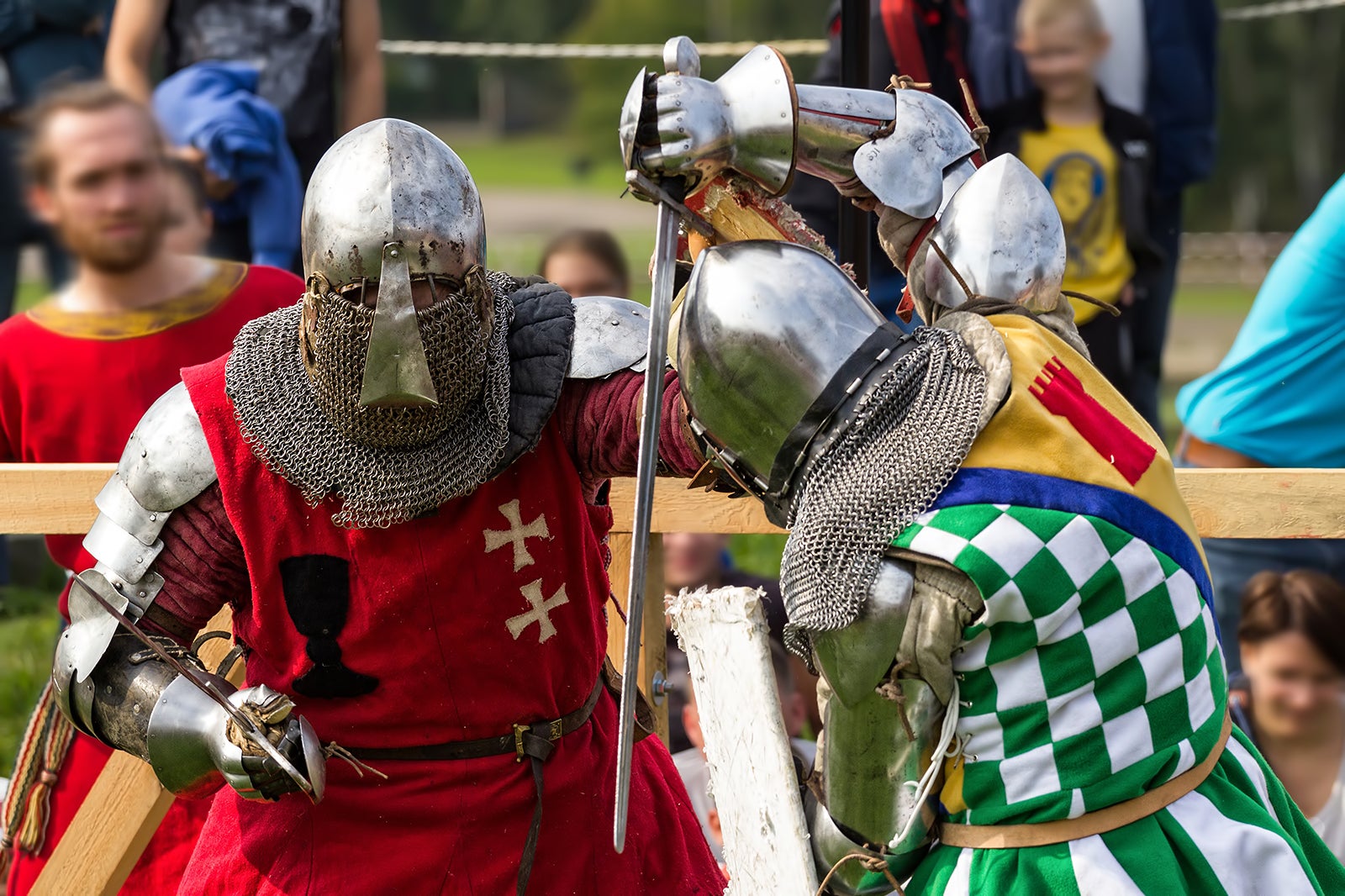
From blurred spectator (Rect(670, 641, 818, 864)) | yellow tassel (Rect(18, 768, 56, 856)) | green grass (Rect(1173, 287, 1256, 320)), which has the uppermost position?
yellow tassel (Rect(18, 768, 56, 856))

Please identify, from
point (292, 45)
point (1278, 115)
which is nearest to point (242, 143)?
point (292, 45)

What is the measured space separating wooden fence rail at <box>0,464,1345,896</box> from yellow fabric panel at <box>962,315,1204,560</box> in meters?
1.24

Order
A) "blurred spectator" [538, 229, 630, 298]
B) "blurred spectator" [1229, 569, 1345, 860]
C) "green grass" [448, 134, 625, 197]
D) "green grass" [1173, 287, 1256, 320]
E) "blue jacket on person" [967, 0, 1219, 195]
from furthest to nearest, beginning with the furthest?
"green grass" [448, 134, 625, 197]
"green grass" [1173, 287, 1256, 320]
"blue jacket on person" [967, 0, 1219, 195]
"blurred spectator" [538, 229, 630, 298]
"blurred spectator" [1229, 569, 1345, 860]

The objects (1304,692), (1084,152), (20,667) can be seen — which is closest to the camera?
(1304,692)

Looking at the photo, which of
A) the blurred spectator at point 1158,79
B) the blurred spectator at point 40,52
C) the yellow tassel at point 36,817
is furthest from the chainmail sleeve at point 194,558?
the blurred spectator at point 1158,79

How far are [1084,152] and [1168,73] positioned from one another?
45 centimetres

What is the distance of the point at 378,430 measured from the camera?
8.84 feet

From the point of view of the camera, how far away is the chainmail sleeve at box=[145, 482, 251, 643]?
2756 mm

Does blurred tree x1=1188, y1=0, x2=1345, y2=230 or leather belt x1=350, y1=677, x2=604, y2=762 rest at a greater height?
leather belt x1=350, y1=677, x2=604, y2=762

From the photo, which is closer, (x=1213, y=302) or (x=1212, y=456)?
(x=1212, y=456)

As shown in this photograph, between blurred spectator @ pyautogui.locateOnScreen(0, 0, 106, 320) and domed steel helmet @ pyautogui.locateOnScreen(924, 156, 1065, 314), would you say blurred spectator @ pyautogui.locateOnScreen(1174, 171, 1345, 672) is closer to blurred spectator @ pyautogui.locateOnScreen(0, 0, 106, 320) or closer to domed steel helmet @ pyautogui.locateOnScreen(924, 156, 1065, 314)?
domed steel helmet @ pyautogui.locateOnScreen(924, 156, 1065, 314)

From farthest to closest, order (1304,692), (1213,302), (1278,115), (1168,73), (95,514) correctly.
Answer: (1278,115)
(1213,302)
(1168,73)
(1304,692)
(95,514)

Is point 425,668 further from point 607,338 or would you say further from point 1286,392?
point 1286,392

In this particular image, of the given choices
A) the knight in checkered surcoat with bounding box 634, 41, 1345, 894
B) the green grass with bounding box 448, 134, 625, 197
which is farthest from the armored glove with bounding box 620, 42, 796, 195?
the green grass with bounding box 448, 134, 625, 197
